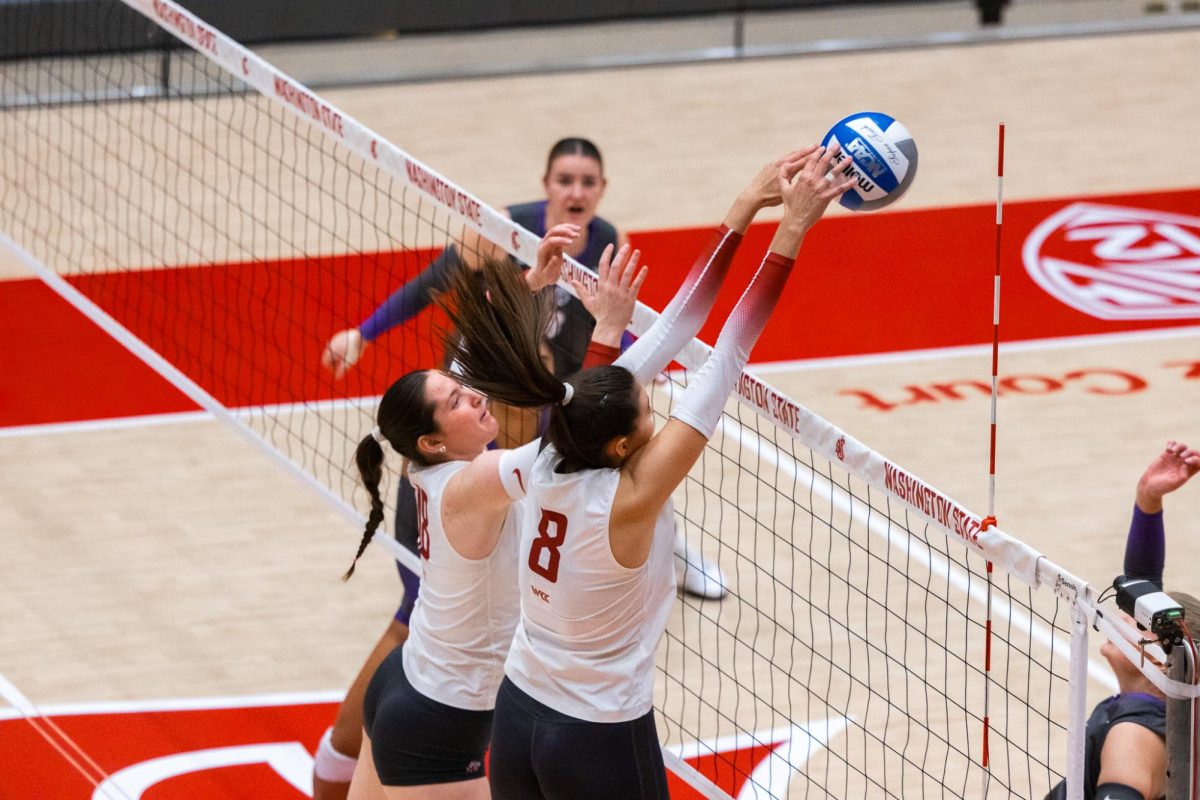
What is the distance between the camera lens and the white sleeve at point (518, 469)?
409 centimetres


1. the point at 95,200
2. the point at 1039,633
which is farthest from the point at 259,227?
the point at 1039,633

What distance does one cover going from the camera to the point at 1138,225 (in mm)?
10875

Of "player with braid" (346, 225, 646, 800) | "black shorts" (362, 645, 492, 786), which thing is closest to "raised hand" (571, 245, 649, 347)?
"player with braid" (346, 225, 646, 800)

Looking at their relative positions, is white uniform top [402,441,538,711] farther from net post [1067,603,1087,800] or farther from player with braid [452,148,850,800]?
net post [1067,603,1087,800]

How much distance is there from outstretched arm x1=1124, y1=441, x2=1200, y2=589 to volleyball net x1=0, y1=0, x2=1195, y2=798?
322 millimetres

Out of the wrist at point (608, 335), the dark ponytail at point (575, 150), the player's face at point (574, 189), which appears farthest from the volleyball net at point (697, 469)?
the wrist at point (608, 335)

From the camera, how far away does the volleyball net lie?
5.70 metres

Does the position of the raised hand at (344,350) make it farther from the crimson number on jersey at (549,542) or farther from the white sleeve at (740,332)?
the white sleeve at (740,332)

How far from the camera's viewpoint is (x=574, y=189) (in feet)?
21.5

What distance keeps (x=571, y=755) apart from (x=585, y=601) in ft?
1.18

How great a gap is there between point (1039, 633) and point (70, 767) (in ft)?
11.7

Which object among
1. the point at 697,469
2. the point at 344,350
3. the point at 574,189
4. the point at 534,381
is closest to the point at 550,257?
the point at 534,381

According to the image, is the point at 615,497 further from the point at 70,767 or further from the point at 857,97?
the point at 857,97

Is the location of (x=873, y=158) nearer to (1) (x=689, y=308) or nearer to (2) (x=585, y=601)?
(1) (x=689, y=308)
